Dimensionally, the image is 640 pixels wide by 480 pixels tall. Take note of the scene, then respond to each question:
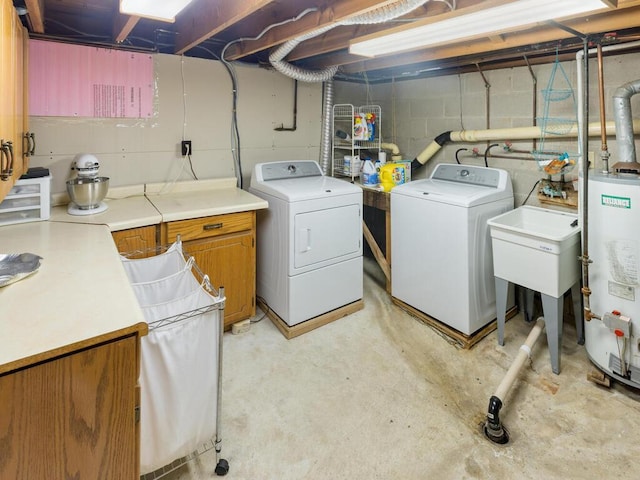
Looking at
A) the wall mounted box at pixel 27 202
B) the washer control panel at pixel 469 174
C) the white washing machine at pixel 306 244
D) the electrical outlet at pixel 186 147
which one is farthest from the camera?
the electrical outlet at pixel 186 147

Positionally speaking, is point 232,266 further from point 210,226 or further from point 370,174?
point 370,174

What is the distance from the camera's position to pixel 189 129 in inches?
117

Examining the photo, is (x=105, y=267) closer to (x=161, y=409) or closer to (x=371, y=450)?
(x=161, y=409)

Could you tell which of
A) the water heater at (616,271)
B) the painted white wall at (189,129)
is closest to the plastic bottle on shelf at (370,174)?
the painted white wall at (189,129)

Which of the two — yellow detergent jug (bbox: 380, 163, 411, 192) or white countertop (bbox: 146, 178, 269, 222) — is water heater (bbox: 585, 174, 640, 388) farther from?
white countertop (bbox: 146, 178, 269, 222)

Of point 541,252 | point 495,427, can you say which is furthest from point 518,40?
point 495,427

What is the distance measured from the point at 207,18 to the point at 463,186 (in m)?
1.98

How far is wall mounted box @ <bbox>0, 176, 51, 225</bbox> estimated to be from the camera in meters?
2.02

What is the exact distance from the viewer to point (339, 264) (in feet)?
9.43

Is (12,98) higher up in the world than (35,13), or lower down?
lower down

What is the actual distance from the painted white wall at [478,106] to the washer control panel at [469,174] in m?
0.26

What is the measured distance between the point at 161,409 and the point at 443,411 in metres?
1.38

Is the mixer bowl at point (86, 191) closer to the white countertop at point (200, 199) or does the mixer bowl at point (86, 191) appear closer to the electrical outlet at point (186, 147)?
the white countertop at point (200, 199)

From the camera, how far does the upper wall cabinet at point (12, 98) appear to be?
4.44 ft
